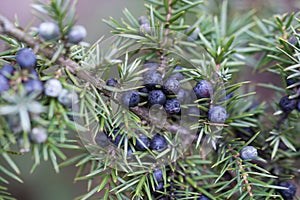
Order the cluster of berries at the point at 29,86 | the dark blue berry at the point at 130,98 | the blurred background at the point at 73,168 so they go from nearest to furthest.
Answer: the cluster of berries at the point at 29,86
the dark blue berry at the point at 130,98
the blurred background at the point at 73,168

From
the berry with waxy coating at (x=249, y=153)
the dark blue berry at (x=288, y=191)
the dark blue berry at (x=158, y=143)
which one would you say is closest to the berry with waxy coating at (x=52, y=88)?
the dark blue berry at (x=158, y=143)

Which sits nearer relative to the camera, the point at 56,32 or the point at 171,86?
the point at 56,32

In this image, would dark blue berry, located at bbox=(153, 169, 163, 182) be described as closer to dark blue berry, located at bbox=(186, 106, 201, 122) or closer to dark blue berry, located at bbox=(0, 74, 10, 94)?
dark blue berry, located at bbox=(186, 106, 201, 122)

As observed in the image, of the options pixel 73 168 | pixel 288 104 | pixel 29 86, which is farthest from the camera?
pixel 73 168

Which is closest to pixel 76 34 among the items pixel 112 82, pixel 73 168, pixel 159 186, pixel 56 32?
pixel 56 32

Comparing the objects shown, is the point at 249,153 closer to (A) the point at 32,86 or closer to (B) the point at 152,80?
(B) the point at 152,80

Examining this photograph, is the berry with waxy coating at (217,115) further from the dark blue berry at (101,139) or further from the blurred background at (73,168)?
the blurred background at (73,168)
